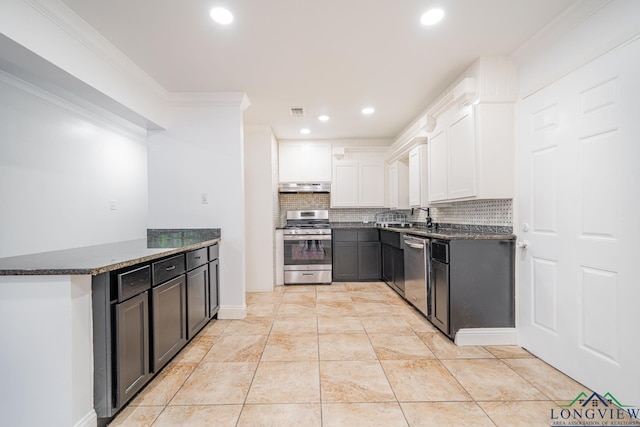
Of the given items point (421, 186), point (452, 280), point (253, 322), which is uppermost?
point (421, 186)

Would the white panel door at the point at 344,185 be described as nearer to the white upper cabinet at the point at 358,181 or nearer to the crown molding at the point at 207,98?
the white upper cabinet at the point at 358,181

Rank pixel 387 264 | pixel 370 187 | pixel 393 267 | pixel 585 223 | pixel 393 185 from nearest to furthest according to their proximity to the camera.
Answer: pixel 585 223, pixel 393 267, pixel 387 264, pixel 393 185, pixel 370 187

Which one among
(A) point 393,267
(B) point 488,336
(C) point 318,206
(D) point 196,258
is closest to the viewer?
(B) point 488,336

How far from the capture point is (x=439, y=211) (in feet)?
12.4

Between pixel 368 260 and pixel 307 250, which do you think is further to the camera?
pixel 368 260

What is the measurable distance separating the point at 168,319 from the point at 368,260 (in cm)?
318

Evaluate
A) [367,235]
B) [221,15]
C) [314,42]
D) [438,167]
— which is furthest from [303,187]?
[221,15]

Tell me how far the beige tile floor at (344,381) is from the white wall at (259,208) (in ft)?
4.19

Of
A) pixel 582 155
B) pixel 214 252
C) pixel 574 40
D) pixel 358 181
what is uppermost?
pixel 574 40

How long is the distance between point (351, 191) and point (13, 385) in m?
4.26

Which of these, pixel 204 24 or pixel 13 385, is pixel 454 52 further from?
pixel 13 385

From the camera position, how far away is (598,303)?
66.4 inches

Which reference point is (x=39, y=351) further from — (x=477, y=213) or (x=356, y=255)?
(x=356, y=255)

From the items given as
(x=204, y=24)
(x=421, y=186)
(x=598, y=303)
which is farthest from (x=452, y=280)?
(x=204, y=24)
